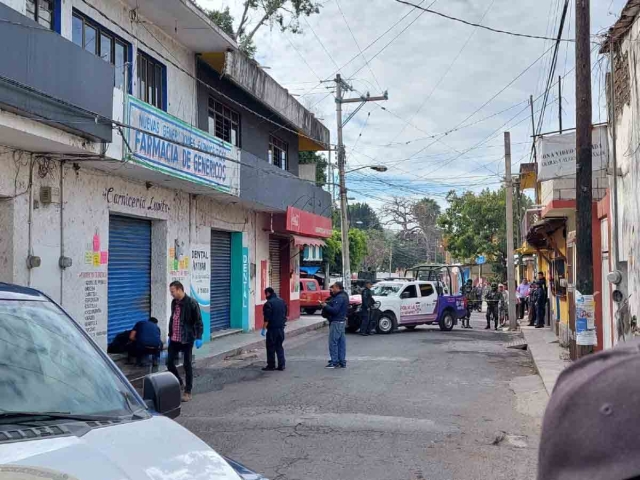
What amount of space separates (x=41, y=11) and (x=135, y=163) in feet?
9.51

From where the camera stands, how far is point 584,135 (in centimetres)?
948

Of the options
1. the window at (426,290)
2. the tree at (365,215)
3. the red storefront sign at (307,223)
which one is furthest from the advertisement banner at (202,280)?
the tree at (365,215)

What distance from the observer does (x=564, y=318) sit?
17219mm

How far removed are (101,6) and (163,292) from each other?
639cm

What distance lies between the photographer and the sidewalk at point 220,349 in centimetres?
1186

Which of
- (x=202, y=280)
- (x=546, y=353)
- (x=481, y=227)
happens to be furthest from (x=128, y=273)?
(x=481, y=227)

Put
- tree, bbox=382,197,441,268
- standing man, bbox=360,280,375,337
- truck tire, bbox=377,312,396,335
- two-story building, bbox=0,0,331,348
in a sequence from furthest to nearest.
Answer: tree, bbox=382,197,441,268, truck tire, bbox=377,312,396,335, standing man, bbox=360,280,375,337, two-story building, bbox=0,0,331,348

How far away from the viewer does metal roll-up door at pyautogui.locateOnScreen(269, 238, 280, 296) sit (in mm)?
23797

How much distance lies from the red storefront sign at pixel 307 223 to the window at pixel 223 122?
3271 mm

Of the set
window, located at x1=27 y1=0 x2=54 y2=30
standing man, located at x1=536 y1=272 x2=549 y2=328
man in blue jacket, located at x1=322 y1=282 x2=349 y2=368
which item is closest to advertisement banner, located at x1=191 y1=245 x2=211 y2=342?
man in blue jacket, located at x1=322 y1=282 x2=349 y2=368

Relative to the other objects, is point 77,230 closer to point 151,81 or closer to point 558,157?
point 151,81

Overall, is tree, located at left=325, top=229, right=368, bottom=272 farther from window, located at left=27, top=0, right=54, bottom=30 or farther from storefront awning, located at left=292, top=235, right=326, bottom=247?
window, located at left=27, top=0, right=54, bottom=30

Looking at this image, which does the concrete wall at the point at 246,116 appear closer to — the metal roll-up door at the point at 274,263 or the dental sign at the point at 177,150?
the dental sign at the point at 177,150

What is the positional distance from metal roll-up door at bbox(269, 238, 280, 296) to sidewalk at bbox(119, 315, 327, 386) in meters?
2.07
